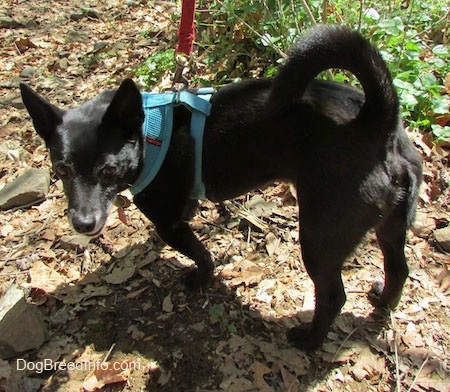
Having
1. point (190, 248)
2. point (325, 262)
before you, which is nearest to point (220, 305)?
point (190, 248)

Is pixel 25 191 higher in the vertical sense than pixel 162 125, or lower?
lower

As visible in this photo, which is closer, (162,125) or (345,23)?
(162,125)

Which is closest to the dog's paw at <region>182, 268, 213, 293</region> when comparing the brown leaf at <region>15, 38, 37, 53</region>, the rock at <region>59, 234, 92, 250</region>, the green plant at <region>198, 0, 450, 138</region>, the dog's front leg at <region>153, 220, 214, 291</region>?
the dog's front leg at <region>153, 220, 214, 291</region>

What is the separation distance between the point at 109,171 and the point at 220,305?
3.95 ft

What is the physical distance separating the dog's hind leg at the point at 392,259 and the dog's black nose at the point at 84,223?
1564mm

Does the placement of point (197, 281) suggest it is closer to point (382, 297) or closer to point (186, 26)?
point (382, 297)

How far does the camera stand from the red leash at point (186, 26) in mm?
2900

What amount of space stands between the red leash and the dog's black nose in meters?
1.33

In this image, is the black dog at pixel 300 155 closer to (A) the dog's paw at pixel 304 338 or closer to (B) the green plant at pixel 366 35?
(A) the dog's paw at pixel 304 338

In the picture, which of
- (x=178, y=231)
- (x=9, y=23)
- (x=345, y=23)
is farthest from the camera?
(x=9, y=23)

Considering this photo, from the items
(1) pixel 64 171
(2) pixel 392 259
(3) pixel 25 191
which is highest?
(1) pixel 64 171

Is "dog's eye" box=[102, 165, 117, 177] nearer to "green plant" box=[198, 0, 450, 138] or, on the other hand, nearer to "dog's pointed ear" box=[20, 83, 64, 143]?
"dog's pointed ear" box=[20, 83, 64, 143]

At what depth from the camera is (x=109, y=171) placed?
98.7 inches

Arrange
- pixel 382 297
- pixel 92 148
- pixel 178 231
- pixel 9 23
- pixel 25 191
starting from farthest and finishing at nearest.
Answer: pixel 9 23 → pixel 25 191 → pixel 178 231 → pixel 382 297 → pixel 92 148
